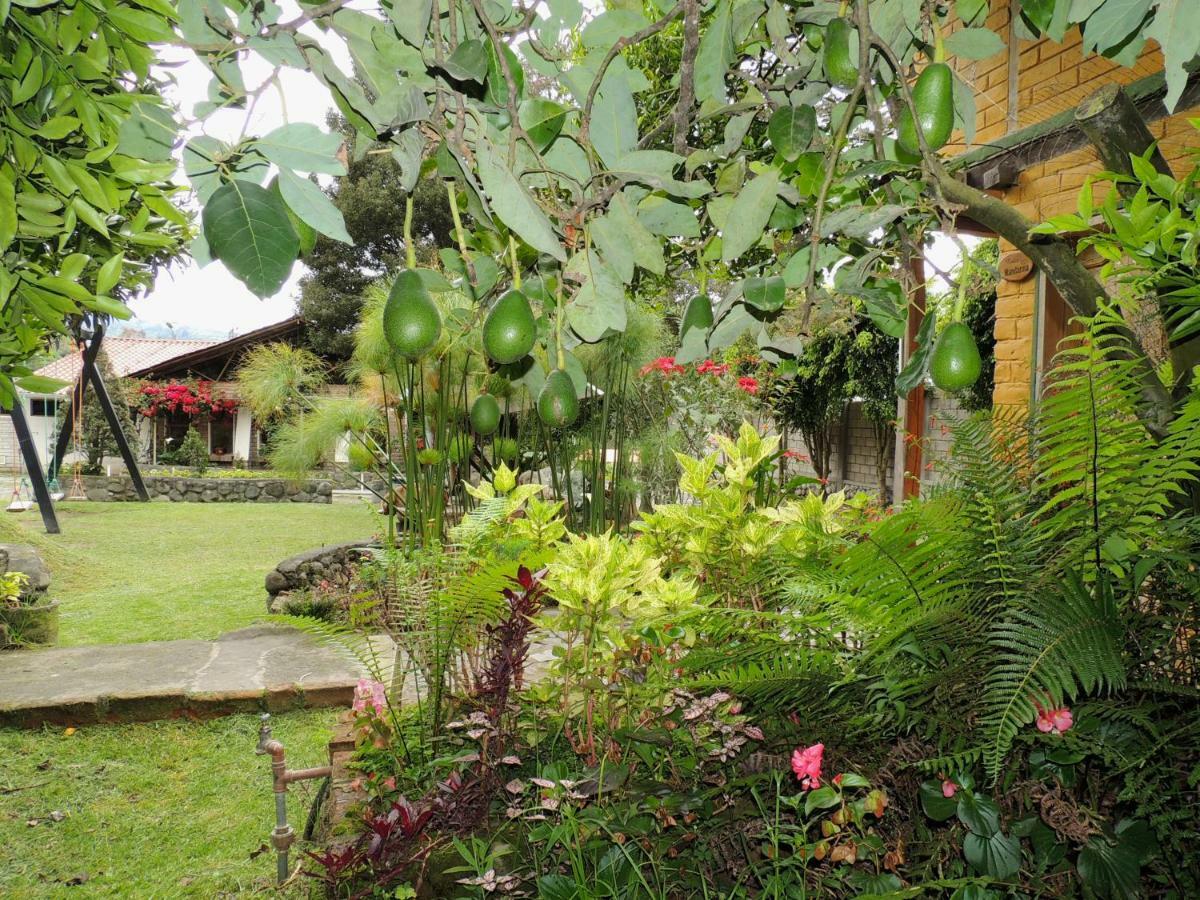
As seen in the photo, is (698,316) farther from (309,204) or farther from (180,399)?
(180,399)

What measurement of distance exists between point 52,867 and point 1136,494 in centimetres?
285

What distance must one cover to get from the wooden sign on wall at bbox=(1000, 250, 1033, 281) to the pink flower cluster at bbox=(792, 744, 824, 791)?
2.71 metres

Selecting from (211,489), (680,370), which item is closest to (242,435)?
(211,489)

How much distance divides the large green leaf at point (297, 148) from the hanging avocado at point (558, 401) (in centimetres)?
26

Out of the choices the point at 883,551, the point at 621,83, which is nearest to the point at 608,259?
the point at 621,83

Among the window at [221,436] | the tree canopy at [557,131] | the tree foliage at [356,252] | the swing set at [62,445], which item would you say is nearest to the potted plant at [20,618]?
the swing set at [62,445]

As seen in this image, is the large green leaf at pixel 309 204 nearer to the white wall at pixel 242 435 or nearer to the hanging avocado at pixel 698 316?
the hanging avocado at pixel 698 316

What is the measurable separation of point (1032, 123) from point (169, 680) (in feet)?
14.1

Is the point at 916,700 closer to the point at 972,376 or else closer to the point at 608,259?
the point at 972,376

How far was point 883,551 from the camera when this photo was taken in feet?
3.49

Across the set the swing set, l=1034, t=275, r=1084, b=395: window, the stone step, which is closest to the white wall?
the stone step

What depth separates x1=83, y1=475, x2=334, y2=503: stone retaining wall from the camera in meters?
12.9

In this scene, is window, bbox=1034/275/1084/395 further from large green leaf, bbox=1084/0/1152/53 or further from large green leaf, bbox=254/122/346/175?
Answer: large green leaf, bbox=254/122/346/175

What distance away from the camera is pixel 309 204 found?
576mm
